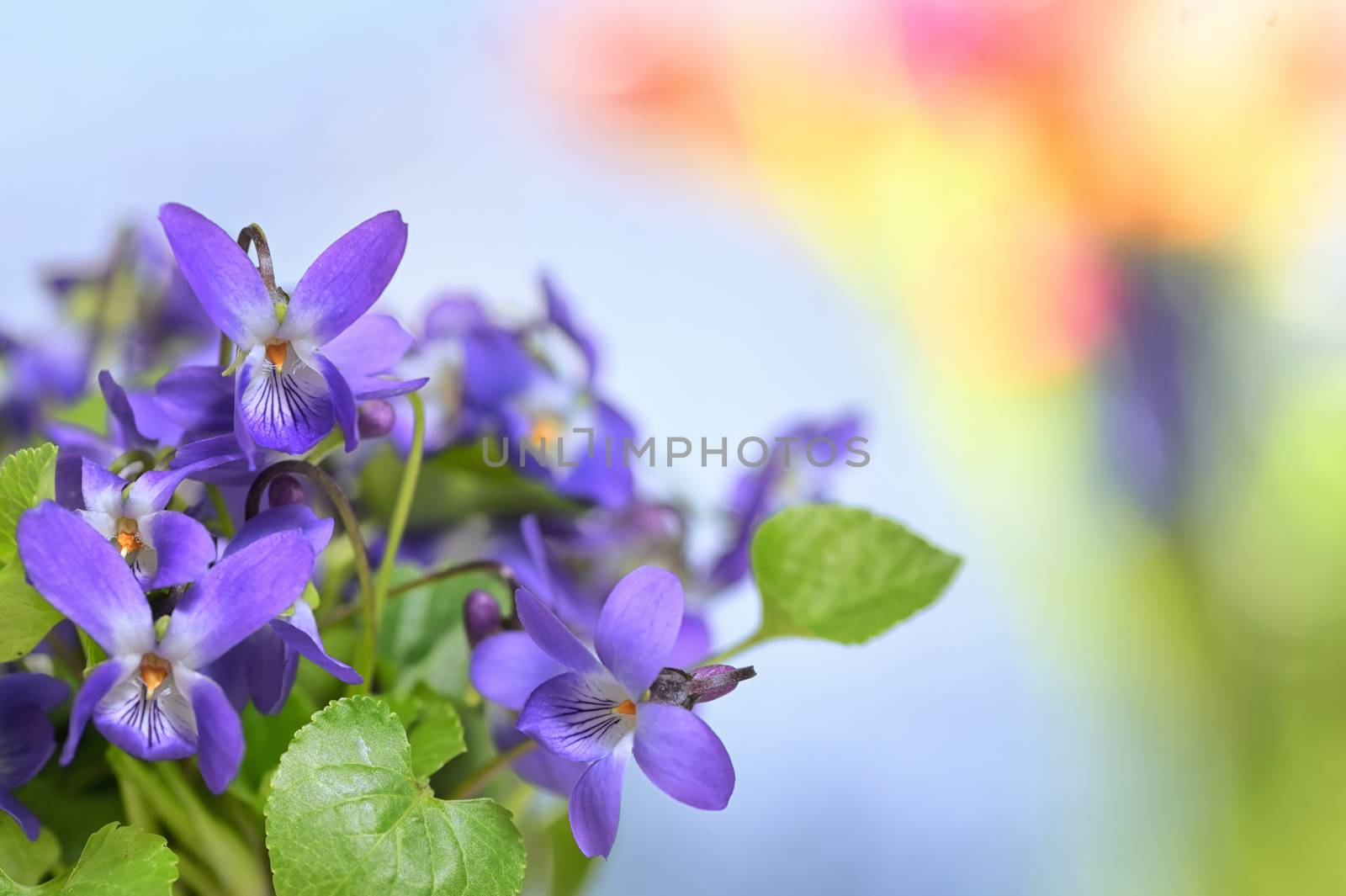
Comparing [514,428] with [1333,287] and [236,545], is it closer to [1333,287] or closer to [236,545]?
[236,545]

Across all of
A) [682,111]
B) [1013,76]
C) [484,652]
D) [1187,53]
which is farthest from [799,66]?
[484,652]

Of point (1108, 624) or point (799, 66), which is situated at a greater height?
point (799, 66)

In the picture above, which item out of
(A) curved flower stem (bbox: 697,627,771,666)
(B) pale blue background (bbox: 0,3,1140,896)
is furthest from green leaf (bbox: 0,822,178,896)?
(B) pale blue background (bbox: 0,3,1140,896)

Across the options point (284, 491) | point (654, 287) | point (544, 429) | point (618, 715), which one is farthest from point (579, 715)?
point (654, 287)

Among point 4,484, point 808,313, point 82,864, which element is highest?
point 808,313

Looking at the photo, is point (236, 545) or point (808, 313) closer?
point (236, 545)

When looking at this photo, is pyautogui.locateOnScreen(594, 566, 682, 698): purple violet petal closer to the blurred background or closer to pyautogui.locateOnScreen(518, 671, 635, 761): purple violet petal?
pyautogui.locateOnScreen(518, 671, 635, 761): purple violet petal

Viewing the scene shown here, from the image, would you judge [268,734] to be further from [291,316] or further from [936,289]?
[936,289]

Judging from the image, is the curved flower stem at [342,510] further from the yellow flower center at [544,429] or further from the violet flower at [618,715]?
the yellow flower center at [544,429]
